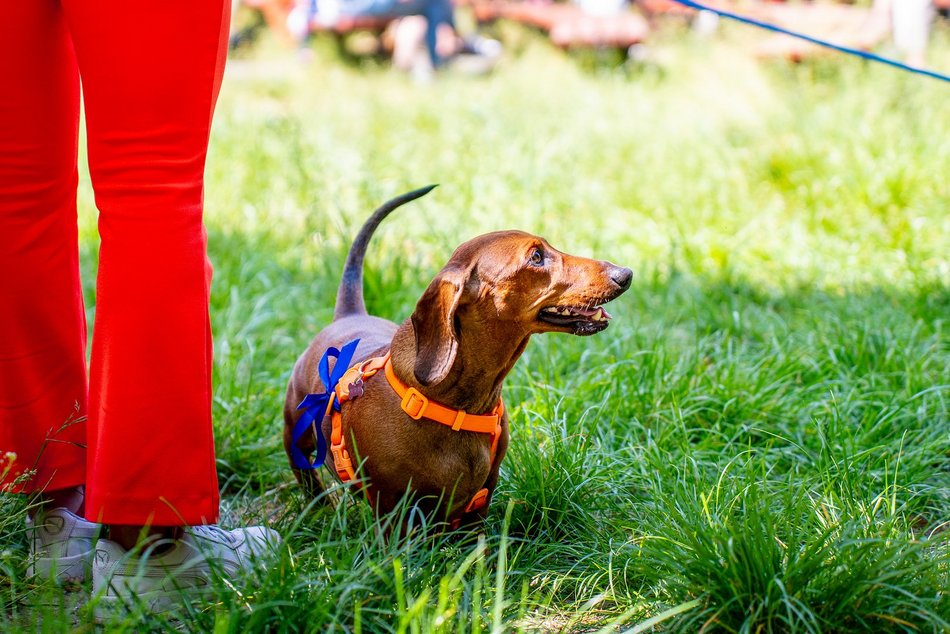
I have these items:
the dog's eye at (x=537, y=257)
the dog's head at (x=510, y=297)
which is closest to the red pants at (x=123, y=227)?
the dog's head at (x=510, y=297)

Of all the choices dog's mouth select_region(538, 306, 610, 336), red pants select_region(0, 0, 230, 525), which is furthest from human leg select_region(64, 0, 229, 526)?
dog's mouth select_region(538, 306, 610, 336)

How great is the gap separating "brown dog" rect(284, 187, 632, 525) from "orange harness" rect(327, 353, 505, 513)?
1cm

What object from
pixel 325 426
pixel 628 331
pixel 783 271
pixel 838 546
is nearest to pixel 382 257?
pixel 628 331

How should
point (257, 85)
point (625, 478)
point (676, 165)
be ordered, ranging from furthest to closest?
point (257, 85), point (676, 165), point (625, 478)

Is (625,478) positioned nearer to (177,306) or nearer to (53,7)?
(177,306)

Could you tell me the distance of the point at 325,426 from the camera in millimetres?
2248

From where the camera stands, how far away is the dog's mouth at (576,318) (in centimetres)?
198

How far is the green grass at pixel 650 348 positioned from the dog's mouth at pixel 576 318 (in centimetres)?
41

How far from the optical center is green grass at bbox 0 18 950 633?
176 cm

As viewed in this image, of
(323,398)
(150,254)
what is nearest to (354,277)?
(323,398)

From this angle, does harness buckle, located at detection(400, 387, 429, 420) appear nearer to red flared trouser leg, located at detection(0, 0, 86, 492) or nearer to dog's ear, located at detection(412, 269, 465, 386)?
dog's ear, located at detection(412, 269, 465, 386)

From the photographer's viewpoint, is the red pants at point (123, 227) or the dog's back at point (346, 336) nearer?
the red pants at point (123, 227)

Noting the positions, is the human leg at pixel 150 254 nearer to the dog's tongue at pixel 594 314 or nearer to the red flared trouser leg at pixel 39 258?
the red flared trouser leg at pixel 39 258

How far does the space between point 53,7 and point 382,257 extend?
2413mm
